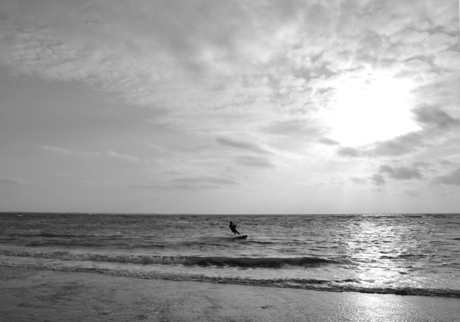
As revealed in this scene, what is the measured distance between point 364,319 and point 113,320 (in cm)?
580

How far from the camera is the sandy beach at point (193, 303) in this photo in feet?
25.5

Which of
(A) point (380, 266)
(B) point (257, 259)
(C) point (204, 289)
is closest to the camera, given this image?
(C) point (204, 289)

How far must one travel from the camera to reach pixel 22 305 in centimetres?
841

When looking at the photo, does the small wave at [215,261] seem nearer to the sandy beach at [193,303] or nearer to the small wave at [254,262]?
the small wave at [254,262]

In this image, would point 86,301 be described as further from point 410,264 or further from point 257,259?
point 410,264

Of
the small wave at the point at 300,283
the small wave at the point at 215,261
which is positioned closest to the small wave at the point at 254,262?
the small wave at the point at 215,261

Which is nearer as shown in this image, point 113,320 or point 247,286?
point 113,320

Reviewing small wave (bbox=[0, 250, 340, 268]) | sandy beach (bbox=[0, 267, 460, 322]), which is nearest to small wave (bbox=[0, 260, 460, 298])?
sandy beach (bbox=[0, 267, 460, 322])

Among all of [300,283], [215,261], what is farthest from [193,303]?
[215,261]

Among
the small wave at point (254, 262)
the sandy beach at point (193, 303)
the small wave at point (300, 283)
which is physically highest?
the sandy beach at point (193, 303)

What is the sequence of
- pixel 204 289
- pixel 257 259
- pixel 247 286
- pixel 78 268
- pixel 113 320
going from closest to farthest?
pixel 113 320 < pixel 204 289 < pixel 247 286 < pixel 78 268 < pixel 257 259

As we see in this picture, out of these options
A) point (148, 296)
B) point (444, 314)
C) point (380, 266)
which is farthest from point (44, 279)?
point (380, 266)

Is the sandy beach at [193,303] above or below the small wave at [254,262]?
above

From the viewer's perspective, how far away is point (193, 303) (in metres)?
8.92
